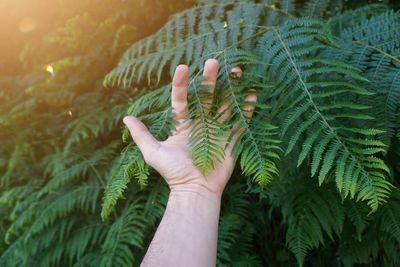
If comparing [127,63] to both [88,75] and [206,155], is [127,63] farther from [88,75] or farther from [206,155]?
[206,155]

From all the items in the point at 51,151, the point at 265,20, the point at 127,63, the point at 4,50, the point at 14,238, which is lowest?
the point at 14,238

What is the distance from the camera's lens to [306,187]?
2.05 metres

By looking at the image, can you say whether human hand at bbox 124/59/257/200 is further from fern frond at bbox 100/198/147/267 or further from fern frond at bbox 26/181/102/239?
fern frond at bbox 26/181/102/239

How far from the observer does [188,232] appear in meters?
1.41

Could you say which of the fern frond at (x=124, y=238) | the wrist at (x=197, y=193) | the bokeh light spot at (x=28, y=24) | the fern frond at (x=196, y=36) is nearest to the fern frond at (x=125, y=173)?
the wrist at (x=197, y=193)

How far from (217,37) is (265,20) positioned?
0.34 metres

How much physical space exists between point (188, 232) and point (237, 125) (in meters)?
0.39

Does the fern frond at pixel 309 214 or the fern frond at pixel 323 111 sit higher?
the fern frond at pixel 323 111

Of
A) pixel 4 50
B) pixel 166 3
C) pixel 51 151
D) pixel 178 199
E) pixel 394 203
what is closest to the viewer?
pixel 178 199

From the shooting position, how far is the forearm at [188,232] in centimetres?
137

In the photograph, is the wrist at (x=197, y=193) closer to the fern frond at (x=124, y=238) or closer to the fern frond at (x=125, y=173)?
the fern frond at (x=125, y=173)

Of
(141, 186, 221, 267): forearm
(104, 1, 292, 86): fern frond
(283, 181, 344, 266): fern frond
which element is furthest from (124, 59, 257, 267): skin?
(283, 181, 344, 266): fern frond

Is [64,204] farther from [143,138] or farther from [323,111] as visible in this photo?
[323,111]

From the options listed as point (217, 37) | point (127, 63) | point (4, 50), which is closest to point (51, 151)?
point (4, 50)
